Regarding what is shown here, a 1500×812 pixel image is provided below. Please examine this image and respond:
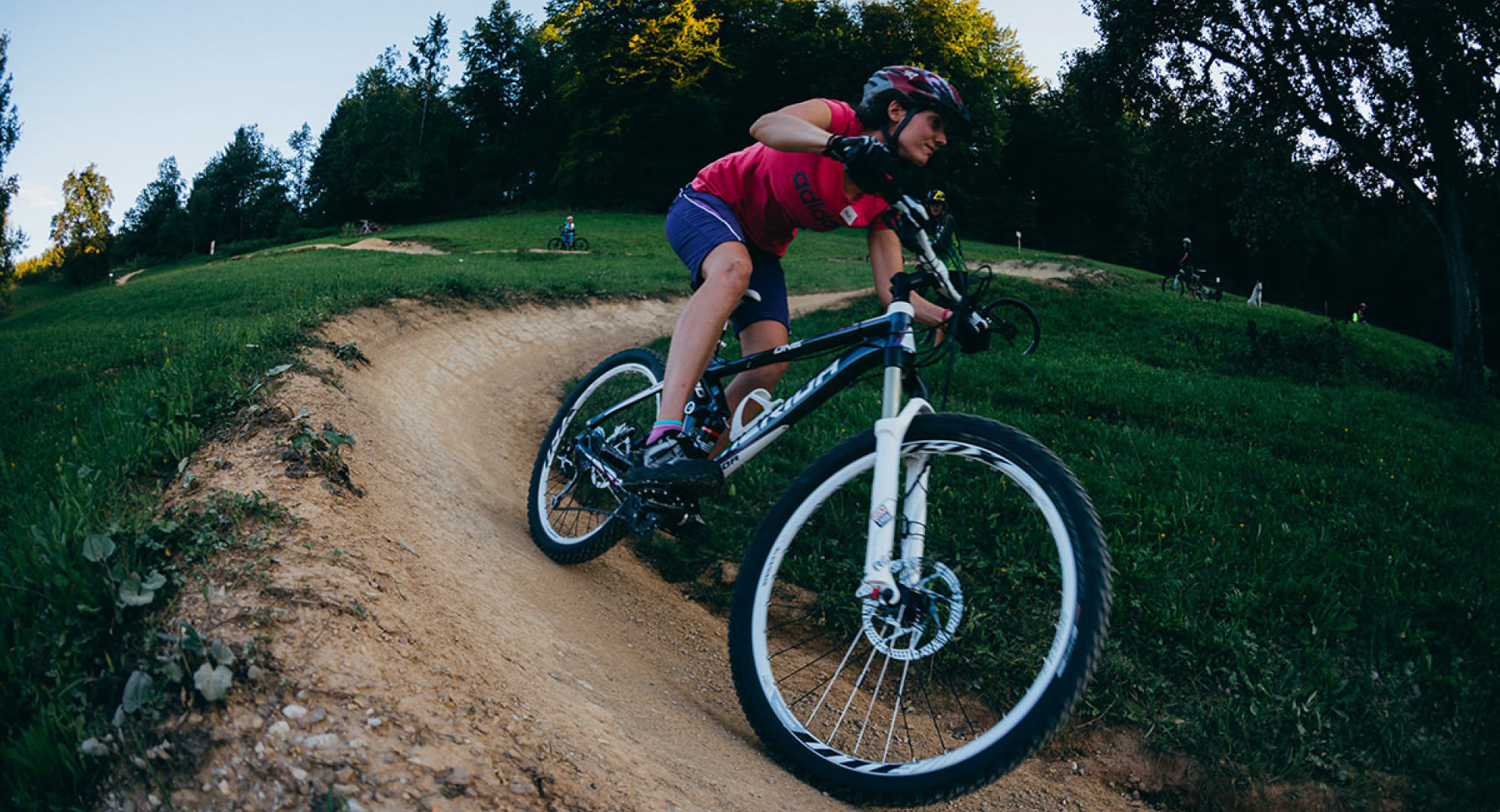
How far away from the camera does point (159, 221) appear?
7350 cm

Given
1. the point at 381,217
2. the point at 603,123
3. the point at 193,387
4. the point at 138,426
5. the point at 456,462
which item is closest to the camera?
the point at 138,426

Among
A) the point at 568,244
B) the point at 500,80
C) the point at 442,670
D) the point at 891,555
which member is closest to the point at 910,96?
the point at 891,555

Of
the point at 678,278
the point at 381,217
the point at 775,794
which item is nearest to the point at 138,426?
the point at 775,794

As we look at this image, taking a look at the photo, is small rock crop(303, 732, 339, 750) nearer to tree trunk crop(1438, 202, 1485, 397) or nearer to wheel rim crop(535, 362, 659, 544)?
wheel rim crop(535, 362, 659, 544)

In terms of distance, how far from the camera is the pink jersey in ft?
10.5

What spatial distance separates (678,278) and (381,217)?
50421 millimetres

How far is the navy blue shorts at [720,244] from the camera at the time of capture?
3.46 meters

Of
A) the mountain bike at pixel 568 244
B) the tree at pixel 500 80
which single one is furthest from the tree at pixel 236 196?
the mountain bike at pixel 568 244

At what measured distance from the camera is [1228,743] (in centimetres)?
303

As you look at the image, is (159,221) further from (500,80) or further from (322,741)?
(322,741)

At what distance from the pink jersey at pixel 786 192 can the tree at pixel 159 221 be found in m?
81.3

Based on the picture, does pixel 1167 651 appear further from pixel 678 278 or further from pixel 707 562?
pixel 678 278

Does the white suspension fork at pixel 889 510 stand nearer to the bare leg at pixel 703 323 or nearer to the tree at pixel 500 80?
the bare leg at pixel 703 323

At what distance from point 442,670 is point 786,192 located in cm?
235
